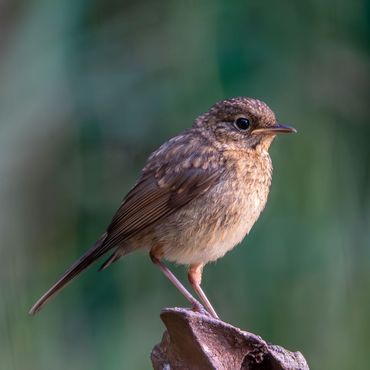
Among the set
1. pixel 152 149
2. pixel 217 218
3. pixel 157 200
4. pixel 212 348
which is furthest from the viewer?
pixel 152 149

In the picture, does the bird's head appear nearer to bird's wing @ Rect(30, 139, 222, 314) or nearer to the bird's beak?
the bird's beak

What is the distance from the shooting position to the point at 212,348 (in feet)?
7.61

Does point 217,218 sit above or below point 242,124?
below

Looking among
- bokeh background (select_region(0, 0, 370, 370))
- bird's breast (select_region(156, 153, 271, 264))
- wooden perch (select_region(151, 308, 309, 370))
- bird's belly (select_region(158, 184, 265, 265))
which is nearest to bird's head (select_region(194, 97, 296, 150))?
bird's breast (select_region(156, 153, 271, 264))

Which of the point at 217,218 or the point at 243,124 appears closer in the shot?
the point at 217,218

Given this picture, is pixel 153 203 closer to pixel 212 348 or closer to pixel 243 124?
pixel 243 124

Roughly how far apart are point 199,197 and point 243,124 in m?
0.40

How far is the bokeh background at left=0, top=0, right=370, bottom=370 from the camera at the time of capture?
226 inches

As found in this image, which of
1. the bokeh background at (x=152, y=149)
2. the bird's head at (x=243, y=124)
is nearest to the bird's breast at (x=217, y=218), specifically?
the bird's head at (x=243, y=124)

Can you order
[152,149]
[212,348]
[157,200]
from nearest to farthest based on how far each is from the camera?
[212,348] < [157,200] < [152,149]

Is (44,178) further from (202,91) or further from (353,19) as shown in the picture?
(353,19)

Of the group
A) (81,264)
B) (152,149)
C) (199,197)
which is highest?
(152,149)

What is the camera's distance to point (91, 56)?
252 inches

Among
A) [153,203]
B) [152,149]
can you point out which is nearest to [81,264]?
[153,203]
